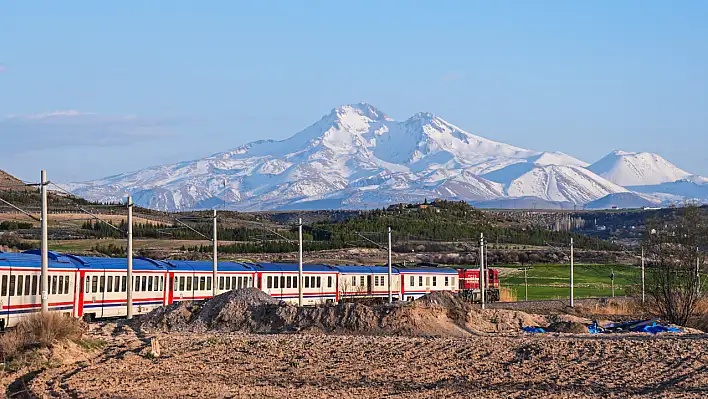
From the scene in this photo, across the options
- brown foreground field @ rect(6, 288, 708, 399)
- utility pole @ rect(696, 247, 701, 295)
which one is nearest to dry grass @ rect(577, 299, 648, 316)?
utility pole @ rect(696, 247, 701, 295)

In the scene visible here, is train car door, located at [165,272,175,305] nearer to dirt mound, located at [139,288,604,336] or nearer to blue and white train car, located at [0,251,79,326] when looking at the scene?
blue and white train car, located at [0,251,79,326]

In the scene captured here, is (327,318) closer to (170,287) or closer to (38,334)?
(38,334)

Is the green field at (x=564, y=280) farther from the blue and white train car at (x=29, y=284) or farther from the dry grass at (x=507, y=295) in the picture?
the blue and white train car at (x=29, y=284)

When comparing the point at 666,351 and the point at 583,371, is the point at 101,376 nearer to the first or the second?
the point at 583,371

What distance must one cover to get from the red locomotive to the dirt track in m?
47.9

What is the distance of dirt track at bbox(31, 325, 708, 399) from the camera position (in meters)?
23.0

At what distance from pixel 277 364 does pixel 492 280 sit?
194ft

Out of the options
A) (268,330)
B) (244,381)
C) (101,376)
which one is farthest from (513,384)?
(268,330)

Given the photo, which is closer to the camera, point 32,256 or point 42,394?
point 42,394

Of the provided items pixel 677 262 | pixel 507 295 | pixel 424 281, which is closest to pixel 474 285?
pixel 507 295

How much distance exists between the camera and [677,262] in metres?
54.9

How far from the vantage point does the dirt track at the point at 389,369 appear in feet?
75.3

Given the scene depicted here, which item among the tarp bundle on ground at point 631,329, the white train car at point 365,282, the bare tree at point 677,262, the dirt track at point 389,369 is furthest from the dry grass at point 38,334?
the white train car at point 365,282

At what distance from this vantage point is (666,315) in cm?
5406
